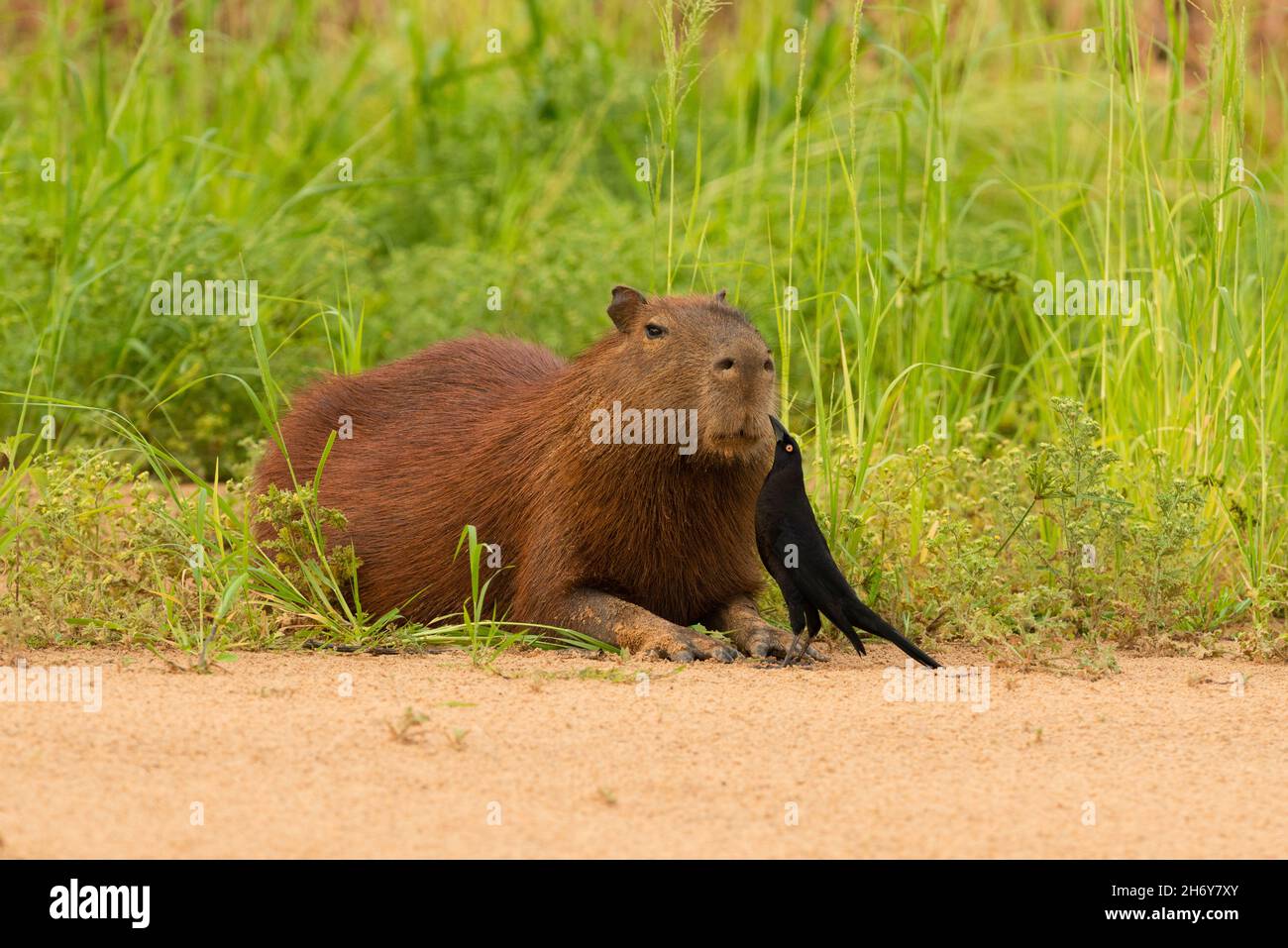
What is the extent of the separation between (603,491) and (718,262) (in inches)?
55.0

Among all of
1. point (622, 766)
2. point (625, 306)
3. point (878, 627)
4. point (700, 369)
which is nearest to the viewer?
point (622, 766)

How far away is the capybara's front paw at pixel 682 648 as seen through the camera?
4.35 m

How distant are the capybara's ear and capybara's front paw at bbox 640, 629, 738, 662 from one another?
867mm

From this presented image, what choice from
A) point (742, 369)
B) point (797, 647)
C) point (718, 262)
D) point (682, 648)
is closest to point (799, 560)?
point (797, 647)

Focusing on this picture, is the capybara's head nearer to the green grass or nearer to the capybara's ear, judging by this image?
the capybara's ear

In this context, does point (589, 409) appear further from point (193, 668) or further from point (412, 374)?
point (193, 668)

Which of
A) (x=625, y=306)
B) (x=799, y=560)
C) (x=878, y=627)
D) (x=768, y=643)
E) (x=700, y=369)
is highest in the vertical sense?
(x=625, y=306)

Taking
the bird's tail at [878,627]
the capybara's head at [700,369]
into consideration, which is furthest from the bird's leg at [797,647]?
the capybara's head at [700,369]

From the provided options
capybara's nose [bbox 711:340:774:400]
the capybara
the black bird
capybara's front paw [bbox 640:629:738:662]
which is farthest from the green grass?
capybara's nose [bbox 711:340:774:400]

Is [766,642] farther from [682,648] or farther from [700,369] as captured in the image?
[700,369]

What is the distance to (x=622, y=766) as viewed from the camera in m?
3.32

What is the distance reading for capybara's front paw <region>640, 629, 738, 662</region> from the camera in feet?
14.3

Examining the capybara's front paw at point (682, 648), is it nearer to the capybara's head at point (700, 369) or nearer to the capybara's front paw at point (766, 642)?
the capybara's front paw at point (766, 642)

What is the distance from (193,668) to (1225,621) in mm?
2841
